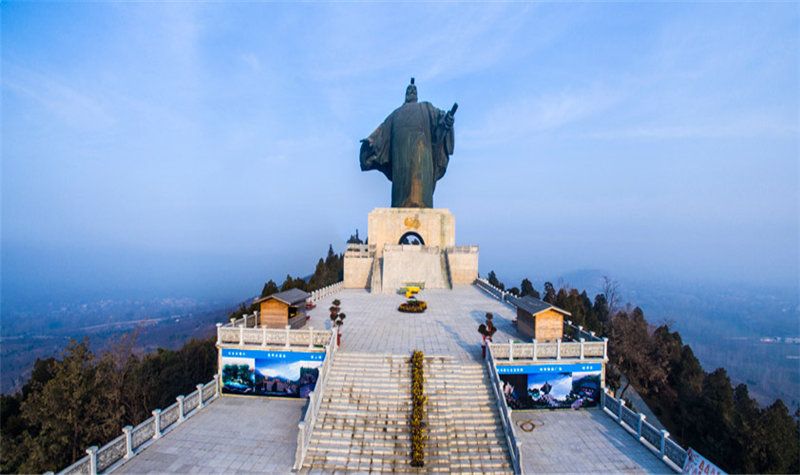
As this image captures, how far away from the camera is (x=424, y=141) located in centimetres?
3775

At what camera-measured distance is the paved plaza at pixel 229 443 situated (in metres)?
9.83

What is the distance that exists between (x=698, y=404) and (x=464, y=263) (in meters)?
19.4

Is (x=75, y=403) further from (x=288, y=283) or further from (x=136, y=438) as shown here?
(x=288, y=283)

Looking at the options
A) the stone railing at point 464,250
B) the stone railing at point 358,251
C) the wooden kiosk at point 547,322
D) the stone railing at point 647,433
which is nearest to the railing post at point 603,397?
the stone railing at point 647,433

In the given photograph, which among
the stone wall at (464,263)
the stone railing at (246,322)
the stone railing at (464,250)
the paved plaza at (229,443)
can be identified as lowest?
the paved plaza at (229,443)

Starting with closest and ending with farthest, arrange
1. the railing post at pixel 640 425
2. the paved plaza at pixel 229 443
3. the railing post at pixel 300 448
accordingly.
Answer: the paved plaza at pixel 229 443 < the railing post at pixel 300 448 < the railing post at pixel 640 425

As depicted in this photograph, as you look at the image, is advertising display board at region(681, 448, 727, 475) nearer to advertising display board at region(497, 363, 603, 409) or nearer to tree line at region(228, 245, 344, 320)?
advertising display board at region(497, 363, 603, 409)

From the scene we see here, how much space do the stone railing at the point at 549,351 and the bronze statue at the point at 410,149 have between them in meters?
24.9

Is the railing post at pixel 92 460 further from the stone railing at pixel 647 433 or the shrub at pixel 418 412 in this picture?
the stone railing at pixel 647 433

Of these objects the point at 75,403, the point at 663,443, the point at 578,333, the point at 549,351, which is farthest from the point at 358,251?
the point at 663,443

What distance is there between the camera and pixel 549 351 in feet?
44.5

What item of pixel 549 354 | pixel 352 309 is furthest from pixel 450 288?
pixel 549 354

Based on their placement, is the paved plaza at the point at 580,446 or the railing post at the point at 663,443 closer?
the paved plaza at the point at 580,446

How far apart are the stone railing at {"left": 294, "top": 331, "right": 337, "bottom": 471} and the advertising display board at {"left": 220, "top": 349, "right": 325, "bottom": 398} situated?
1.95 feet
